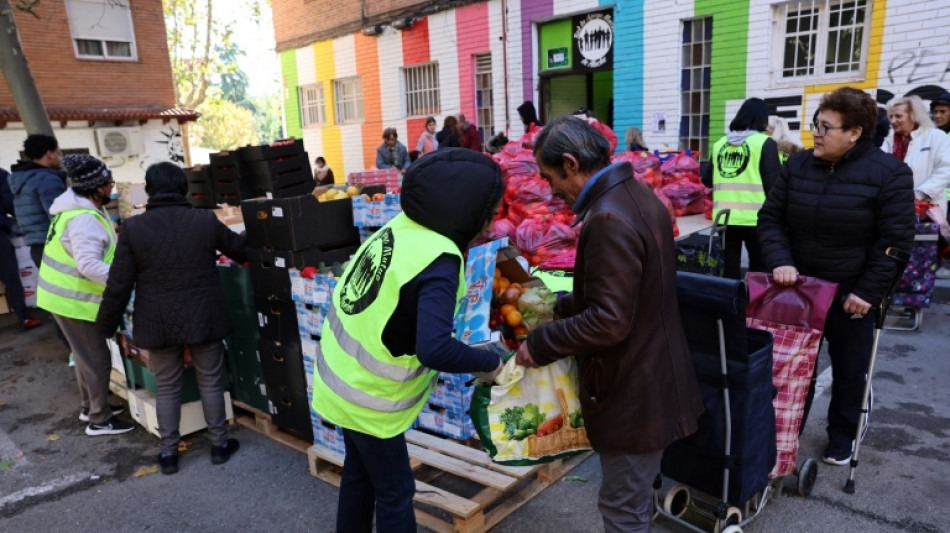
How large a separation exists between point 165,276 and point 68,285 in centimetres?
104

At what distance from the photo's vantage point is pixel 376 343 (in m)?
2.08

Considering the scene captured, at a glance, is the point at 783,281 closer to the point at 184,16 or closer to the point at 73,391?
the point at 73,391

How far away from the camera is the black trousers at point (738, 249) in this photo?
5.38 meters

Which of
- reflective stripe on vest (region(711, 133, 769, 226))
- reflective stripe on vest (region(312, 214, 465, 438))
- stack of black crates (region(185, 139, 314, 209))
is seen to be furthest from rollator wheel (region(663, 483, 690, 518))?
stack of black crates (region(185, 139, 314, 209))

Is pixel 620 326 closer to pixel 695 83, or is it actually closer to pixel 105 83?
pixel 695 83

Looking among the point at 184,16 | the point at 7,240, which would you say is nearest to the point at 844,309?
the point at 7,240

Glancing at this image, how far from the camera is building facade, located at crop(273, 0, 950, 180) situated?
28.3 feet

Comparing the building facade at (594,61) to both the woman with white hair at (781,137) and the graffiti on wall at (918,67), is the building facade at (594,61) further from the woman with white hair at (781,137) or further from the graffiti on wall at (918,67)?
the woman with white hair at (781,137)

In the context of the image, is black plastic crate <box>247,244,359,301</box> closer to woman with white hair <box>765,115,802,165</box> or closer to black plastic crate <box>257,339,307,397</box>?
black plastic crate <box>257,339,307,397</box>

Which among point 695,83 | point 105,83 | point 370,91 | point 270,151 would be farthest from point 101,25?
point 695,83

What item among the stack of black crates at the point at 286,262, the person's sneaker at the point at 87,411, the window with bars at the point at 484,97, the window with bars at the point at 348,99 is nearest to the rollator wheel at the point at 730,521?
the stack of black crates at the point at 286,262

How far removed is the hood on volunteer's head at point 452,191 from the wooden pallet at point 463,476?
5.17ft

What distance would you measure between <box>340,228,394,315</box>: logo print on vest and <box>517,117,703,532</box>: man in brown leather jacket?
55cm

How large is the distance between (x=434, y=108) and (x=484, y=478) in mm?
12761
